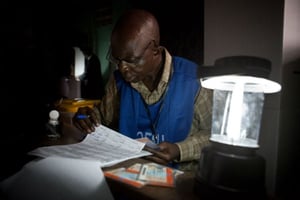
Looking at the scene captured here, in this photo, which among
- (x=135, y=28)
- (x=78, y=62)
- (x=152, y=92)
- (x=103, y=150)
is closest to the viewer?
(x=103, y=150)

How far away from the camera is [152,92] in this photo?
121 centimetres

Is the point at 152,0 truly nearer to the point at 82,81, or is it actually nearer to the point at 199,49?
the point at 199,49

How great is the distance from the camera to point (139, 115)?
1191 mm

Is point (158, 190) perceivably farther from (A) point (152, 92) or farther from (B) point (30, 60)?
(B) point (30, 60)

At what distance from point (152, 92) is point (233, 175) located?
2.41ft

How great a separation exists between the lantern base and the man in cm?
40

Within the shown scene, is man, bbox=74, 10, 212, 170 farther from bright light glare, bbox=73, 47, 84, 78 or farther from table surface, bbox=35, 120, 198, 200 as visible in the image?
bright light glare, bbox=73, 47, 84, 78

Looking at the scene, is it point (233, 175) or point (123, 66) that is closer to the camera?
point (233, 175)

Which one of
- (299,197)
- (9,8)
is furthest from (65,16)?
(299,197)

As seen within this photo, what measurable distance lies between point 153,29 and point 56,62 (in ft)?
5.29

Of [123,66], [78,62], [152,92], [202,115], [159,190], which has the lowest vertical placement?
[159,190]

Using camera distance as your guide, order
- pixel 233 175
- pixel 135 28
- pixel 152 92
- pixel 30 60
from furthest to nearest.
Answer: pixel 30 60 < pixel 152 92 < pixel 135 28 < pixel 233 175

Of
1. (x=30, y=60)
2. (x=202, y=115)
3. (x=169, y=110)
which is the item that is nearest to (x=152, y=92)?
(x=169, y=110)

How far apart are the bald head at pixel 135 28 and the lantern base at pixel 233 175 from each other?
0.68 meters
